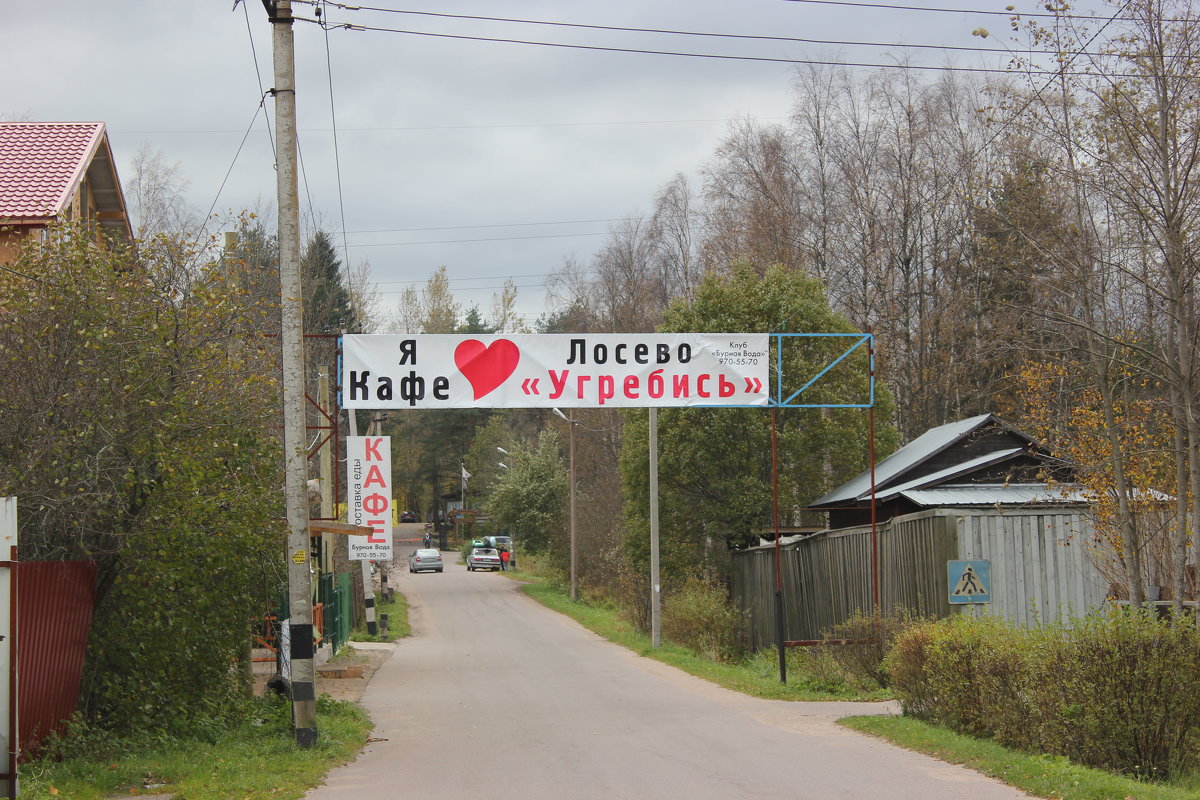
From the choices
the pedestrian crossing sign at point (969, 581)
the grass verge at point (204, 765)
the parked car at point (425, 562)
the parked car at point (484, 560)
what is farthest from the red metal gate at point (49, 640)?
the parked car at point (484, 560)

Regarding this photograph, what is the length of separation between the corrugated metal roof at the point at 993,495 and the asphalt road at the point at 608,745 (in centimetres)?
454

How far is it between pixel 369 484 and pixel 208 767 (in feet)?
55.9

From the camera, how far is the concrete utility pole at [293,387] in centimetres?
1161

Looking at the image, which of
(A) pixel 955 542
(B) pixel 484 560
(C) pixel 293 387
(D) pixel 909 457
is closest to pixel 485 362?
(C) pixel 293 387

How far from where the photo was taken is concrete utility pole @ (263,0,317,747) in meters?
11.6

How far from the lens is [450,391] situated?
15266 mm

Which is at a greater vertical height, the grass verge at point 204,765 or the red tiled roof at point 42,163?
the red tiled roof at point 42,163

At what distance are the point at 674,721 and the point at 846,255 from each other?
2472 centimetres

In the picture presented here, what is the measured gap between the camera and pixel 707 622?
26781mm

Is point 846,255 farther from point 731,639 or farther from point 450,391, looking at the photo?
point 450,391

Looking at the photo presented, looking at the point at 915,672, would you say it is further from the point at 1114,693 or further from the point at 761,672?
the point at 761,672

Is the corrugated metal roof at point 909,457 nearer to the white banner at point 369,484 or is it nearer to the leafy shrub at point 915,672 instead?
the leafy shrub at point 915,672

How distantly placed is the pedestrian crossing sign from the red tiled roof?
15.3 meters

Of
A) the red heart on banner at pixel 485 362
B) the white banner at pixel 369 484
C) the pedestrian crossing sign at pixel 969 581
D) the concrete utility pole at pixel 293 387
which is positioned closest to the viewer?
the concrete utility pole at pixel 293 387
